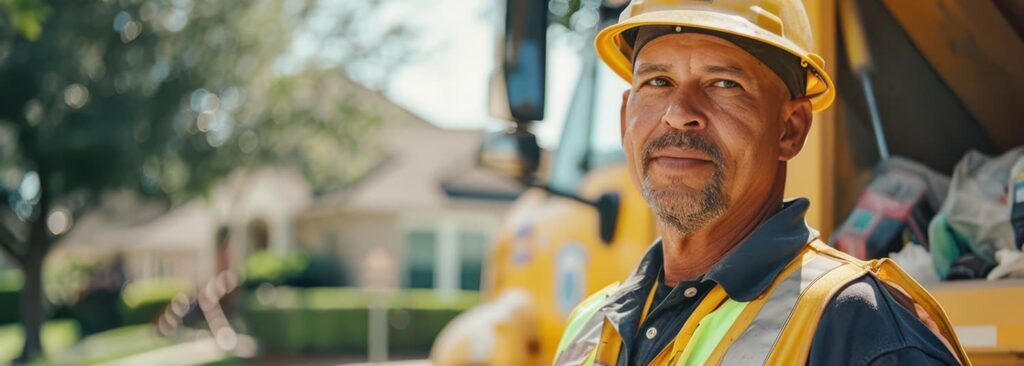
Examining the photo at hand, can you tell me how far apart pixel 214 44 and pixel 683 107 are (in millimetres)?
15570

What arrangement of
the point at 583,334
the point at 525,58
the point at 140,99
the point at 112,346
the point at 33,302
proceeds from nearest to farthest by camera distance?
the point at 583,334
the point at 525,58
the point at 140,99
the point at 33,302
the point at 112,346

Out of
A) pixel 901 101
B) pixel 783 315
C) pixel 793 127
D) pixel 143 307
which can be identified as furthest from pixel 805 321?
pixel 143 307

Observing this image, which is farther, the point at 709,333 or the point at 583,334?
the point at 583,334

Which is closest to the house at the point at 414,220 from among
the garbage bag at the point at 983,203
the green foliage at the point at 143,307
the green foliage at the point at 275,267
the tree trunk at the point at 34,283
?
the green foliage at the point at 275,267

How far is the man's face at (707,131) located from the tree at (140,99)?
42.2 ft

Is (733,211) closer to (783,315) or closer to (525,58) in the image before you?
(783,315)

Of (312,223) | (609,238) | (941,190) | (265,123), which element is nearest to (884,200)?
(941,190)

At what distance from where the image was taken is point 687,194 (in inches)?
73.2

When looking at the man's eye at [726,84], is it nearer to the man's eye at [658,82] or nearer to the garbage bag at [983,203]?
the man's eye at [658,82]

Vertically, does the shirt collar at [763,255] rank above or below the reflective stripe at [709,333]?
above

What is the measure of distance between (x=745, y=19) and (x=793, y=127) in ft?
0.80

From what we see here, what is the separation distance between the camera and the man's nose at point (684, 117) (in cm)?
185

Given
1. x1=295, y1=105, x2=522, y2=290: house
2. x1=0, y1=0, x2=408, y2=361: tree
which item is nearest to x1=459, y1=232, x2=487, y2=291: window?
x1=295, y1=105, x2=522, y2=290: house

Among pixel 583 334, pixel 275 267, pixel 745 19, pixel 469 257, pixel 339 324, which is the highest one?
pixel 745 19
